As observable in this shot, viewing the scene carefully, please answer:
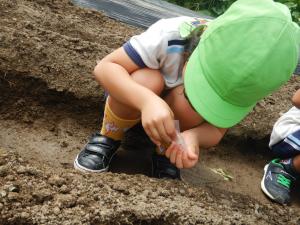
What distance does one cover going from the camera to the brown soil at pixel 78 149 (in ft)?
4.03

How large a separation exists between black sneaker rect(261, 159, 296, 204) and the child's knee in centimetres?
61

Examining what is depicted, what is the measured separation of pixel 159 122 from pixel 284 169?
816 millimetres

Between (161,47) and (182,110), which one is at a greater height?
(161,47)

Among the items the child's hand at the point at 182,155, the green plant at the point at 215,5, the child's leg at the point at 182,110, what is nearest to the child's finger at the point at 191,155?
the child's hand at the point at 182,155

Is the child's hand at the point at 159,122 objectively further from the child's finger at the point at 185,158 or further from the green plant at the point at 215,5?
the green plant at the point at 215,5


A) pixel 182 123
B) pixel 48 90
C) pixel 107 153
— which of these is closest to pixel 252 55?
pixel 182 123

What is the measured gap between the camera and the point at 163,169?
1640 mm

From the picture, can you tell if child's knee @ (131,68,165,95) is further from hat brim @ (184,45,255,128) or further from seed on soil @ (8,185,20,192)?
seed on soil @ (8,185,20,192)

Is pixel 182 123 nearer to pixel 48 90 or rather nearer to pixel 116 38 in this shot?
pixel 48 90

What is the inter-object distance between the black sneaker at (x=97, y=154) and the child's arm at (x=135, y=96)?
0.20m

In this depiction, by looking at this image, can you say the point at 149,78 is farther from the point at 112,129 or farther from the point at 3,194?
the point at 3,194

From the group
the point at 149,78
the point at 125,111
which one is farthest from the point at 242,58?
the point at 125,111

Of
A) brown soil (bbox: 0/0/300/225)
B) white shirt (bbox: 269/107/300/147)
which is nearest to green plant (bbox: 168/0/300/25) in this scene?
brown soil (bbox: 0/0/300/225)

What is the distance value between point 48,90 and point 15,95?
0.13 meters
